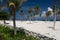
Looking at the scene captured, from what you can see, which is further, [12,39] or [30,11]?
[30,11]

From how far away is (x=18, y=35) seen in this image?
4722 centimetres

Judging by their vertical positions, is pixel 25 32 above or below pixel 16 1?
below

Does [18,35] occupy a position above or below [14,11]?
below

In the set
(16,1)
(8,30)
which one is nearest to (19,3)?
(16,1)

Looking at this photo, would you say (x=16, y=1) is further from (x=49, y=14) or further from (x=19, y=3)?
(x=49, y=14)

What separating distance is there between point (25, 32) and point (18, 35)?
2999 millimetres

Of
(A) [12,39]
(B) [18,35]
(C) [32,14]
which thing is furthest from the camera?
(C) [32,14]

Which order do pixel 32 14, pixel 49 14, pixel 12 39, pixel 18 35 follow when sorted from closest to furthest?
pixel 12 39 → pixel 18 35 → pixel 49 14 → pixel 32 14

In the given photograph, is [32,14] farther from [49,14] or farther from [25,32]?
[25,32]

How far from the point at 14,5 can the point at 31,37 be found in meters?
6.16

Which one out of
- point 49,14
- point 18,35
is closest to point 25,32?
point 18,35

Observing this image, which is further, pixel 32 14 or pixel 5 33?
pixel 32 14

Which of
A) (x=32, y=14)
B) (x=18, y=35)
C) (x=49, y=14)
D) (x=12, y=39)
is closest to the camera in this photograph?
(x=12, y=39)

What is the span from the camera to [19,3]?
157ft
